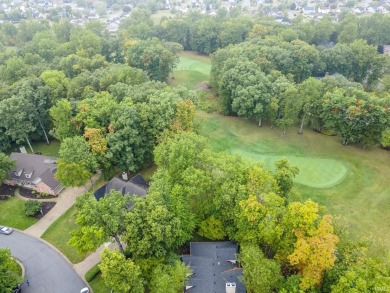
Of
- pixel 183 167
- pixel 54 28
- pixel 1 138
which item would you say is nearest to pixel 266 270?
pixel 183 167

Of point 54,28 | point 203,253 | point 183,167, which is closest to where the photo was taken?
point 203,253

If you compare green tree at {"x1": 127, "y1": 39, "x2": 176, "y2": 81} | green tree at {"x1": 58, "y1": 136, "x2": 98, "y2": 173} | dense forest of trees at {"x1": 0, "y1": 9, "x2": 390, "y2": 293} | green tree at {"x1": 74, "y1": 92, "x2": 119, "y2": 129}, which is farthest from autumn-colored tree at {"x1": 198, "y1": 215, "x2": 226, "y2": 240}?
green tree at {"x1": 127, "y1": 39, "x2": 176, "y2": 81}

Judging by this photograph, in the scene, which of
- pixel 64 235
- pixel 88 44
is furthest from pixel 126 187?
pixel 88 44

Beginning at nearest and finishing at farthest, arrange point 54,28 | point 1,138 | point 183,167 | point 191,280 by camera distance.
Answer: point 191,280, point 183,167, point 1,138, point 54,28

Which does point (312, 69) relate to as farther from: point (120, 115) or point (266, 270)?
point (266, 270)

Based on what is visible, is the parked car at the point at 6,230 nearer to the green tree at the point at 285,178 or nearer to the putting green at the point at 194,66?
the green tree at the point at 285,178

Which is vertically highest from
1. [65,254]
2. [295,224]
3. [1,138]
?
[295,224]
